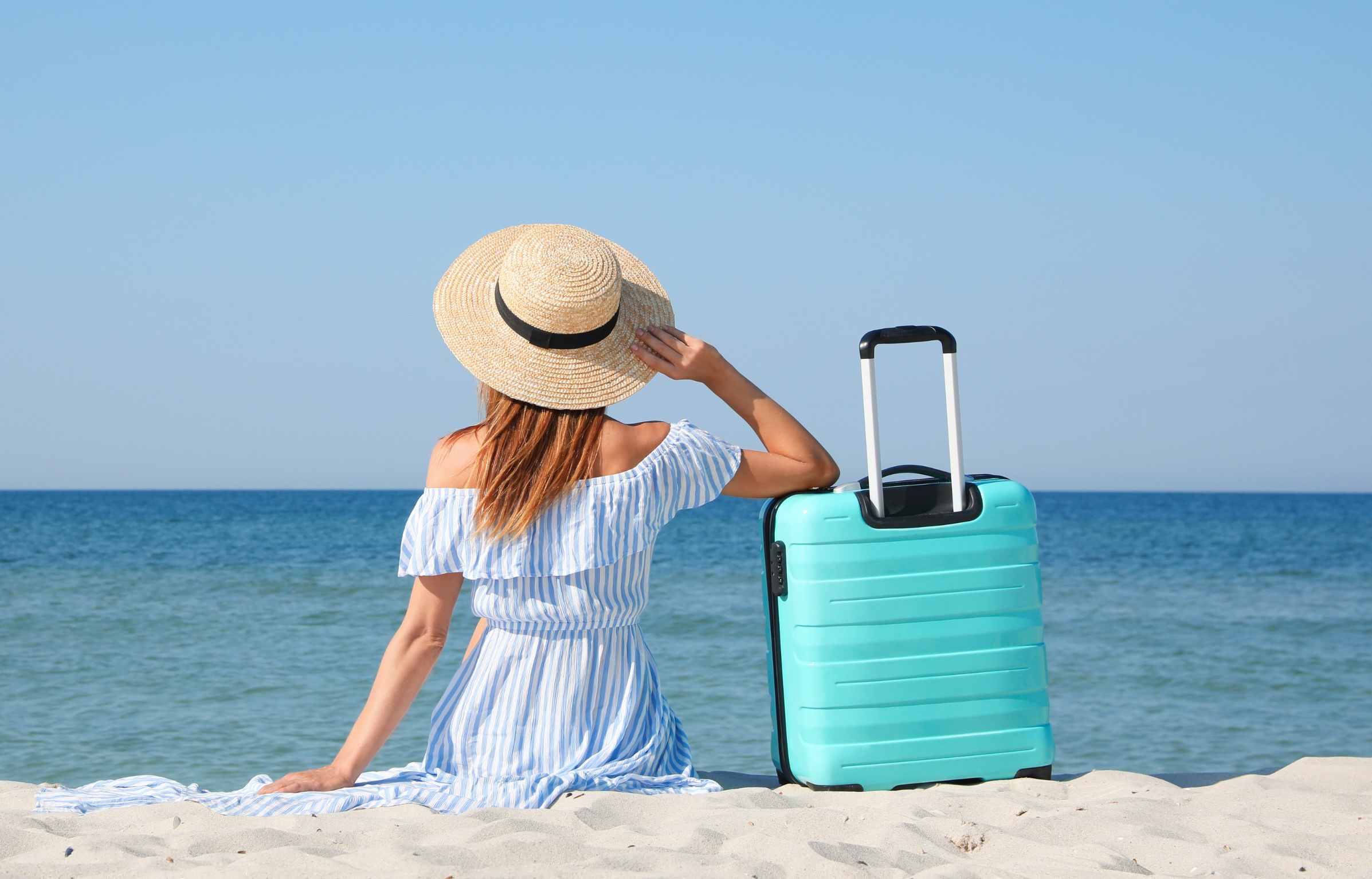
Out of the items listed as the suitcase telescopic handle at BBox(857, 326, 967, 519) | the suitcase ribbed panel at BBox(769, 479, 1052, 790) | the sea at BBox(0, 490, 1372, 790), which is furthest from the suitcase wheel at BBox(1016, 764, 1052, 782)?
the sea at BBox(0, 490, 1372, 790)

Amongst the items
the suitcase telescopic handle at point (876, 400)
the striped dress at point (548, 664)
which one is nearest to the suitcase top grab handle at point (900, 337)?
the suitcase telescopic handle at point (876, 400)

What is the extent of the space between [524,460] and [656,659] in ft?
17.6

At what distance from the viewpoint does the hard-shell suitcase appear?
8.71 ft

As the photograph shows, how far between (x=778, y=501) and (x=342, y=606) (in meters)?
8.91

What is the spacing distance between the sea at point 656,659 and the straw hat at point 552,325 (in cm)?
246

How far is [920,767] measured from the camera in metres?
2.74

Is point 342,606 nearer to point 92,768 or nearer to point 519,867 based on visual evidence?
point 92,768

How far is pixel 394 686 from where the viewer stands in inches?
98.8

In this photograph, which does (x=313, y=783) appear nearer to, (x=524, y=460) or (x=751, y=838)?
(x=524, y=460)

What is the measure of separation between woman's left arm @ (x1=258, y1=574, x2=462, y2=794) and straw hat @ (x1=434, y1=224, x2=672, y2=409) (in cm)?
48

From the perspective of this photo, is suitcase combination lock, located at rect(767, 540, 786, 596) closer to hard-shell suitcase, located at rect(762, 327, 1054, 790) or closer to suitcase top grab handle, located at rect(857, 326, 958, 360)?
hard-shell suitcase, located at rect(762, 327, 1054, 790)

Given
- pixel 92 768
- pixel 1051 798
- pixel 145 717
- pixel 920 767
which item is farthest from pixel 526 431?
pixel 145 717

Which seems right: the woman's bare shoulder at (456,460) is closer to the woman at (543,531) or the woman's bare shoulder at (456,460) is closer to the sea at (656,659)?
the woman at (543,531)

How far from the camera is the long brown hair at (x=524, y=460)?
2.47 m
